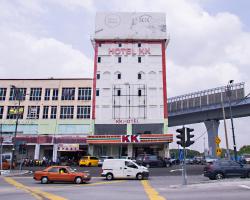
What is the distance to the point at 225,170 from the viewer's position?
22.8m

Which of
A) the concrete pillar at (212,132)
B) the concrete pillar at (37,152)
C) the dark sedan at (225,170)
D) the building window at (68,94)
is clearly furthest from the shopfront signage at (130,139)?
the dark sedan at (225,170)

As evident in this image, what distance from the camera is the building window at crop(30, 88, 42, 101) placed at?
5969 centimetres

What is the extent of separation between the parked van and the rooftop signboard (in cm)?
4051

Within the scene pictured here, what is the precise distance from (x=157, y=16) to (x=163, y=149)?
28665 mm

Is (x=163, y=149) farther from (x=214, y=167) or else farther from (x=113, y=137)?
(x=214, y=167)

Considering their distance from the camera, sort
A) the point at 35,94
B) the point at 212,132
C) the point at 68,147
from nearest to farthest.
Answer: the point at 68,147 → the point at 212,132 → the point at 35,94

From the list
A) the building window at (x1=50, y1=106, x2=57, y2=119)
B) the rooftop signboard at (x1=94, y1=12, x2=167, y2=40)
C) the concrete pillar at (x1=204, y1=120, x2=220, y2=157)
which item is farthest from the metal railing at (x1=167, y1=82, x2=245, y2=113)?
the building window at (x1=50, y1=106, x2=57, y2=119)

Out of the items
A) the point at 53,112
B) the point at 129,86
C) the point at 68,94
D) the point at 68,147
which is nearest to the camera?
the point at 68,147

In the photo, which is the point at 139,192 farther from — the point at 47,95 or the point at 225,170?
the point at 47,95

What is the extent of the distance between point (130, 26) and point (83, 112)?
20.9m

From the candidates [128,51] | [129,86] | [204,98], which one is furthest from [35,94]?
[204,98]

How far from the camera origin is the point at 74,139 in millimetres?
54781

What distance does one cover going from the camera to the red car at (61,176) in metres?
21.9

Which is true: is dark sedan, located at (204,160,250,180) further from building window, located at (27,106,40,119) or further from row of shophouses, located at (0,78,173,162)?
building window, located at (27,106,40,119)
